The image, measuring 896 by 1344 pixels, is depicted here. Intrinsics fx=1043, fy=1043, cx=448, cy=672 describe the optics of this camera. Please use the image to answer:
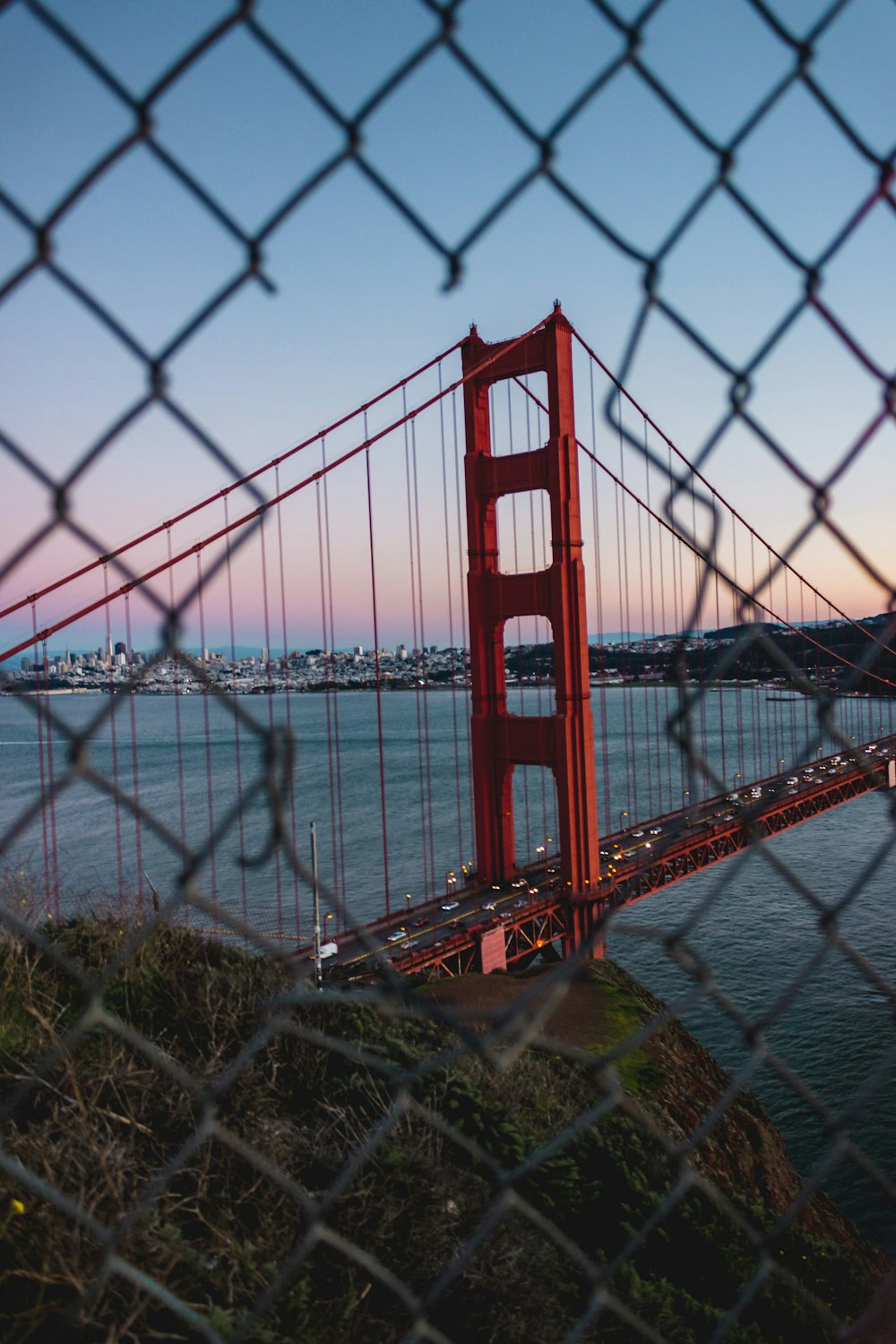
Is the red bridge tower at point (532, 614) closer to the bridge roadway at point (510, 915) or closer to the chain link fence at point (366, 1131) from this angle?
the bridge roadway at point (510, 915)

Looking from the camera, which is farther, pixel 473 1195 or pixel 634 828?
pixel 634 828

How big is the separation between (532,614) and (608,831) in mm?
13631

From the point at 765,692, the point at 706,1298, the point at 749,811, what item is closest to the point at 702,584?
the point at 749,811

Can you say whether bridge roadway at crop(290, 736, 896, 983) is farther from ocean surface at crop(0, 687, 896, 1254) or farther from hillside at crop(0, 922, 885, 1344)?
hillside at crop(0, 922, 885, 1344)

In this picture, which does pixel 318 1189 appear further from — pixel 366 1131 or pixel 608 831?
pixel 608 831

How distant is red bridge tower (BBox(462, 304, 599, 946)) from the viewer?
17.4 metres

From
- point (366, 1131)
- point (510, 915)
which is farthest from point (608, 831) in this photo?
point (366, 1131)

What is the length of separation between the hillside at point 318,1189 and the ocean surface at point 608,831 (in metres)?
1.18

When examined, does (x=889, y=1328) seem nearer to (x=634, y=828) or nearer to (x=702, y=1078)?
(x=702, y=1078)

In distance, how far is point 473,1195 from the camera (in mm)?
6344

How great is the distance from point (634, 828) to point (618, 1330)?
1722cm

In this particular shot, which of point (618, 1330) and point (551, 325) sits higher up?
point (551, 325)

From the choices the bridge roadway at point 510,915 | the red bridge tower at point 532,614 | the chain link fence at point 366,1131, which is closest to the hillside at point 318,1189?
the chain link fence at point 366,1131

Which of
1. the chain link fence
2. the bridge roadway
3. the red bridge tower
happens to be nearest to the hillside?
the chain link fence
